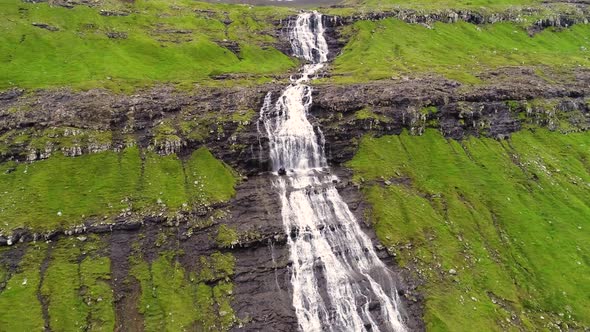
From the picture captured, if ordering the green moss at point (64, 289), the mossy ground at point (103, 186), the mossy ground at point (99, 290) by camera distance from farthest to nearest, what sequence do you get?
the mossy ground at point (103, 186), the mossy ground at point (99, 290), the green moss at point (64, 289)

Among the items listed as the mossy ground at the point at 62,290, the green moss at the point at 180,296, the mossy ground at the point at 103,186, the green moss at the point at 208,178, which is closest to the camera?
the mossy ground at the point at 62,290

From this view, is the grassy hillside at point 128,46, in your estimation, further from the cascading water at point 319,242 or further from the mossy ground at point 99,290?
the mossy ground at point 99,290

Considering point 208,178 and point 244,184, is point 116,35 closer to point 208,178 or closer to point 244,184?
point 208,178

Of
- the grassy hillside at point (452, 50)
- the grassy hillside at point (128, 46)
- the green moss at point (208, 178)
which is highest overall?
the grassy hillside at point (128, 46)

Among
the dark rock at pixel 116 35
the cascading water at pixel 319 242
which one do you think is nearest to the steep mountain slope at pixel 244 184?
the dark rock at pixel 116 35

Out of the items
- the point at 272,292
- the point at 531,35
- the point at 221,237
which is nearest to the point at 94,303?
the point at 221,237

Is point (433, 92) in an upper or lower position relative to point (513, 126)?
upper

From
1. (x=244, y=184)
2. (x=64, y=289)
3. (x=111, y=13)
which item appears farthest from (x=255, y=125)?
(x=111, y=13)

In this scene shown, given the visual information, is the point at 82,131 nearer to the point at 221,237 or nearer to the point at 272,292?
the point at 221,237
